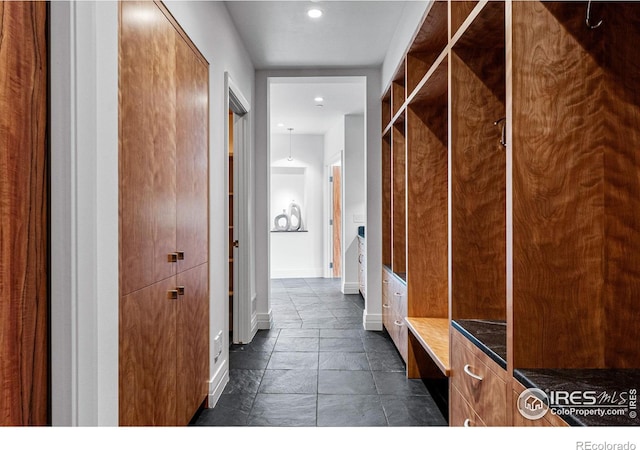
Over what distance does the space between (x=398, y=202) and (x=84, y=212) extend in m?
2.64

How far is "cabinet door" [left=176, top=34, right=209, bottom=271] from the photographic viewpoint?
6.56 ft

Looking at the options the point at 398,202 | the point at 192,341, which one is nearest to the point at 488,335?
the point at 192,341

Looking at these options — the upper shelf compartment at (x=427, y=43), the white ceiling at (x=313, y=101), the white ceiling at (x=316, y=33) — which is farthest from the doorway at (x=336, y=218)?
the upper shelf compartment at (x=427, y=43)

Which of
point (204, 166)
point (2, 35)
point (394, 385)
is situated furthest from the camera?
point (394, 385)

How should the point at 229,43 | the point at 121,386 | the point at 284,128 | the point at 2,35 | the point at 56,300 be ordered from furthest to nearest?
the point at 284,128 < the point at 229,43 < the point at 121,386 < the point at 56,300 < the point at 2,35

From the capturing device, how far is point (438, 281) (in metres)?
2.81

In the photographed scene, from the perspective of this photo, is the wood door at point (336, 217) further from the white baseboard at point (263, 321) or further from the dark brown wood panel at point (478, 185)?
the dark brown wood panel at point (478, 185)

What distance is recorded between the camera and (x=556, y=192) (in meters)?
1.26

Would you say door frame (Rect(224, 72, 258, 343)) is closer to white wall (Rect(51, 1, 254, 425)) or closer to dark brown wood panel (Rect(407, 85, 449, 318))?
dark brown wood panel (Rect(407, 85, 449, 318))

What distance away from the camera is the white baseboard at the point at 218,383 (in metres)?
2.47

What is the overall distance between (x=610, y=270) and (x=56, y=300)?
1.62 m

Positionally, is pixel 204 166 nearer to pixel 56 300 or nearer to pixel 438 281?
pixel 56 300

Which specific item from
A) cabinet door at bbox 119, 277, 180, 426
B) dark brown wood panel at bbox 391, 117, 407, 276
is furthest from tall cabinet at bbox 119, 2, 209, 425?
dark brown wood panel at bbox 391, 117, 407, 276

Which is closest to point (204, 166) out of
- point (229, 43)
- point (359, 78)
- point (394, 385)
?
point (229, 43)
